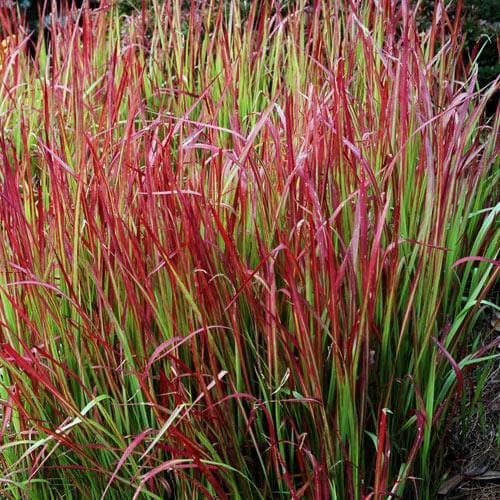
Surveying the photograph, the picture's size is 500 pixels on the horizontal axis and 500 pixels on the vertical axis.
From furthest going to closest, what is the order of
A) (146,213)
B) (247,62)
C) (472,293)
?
(247,62) < (472,293) < (146,213)

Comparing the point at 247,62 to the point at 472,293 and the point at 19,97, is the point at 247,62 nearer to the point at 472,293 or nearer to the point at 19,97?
the point at 19,97

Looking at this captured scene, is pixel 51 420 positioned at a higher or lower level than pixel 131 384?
lower

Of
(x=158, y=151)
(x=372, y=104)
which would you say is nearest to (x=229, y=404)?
(x=158, y=151)

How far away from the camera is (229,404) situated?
1661 mm

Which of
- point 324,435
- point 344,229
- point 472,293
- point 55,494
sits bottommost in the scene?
point 55,494

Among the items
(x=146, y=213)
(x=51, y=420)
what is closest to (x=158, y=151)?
(x=146, y=213)

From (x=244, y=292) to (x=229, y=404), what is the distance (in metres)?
0.23

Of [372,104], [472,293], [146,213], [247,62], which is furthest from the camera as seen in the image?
[247,62]

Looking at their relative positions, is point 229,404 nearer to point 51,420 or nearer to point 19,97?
point 51,420

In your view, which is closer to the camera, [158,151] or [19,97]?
[158,151]

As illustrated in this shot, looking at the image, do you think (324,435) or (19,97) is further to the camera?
(19,97)

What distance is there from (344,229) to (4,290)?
741 mm

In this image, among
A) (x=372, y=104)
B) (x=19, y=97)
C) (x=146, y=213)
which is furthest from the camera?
(x=19, y=97)

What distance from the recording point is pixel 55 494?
1867 mm
